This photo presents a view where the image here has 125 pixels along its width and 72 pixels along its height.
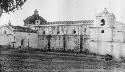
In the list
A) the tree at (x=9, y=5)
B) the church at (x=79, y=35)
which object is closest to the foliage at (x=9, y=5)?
the tree at (x=9, y=5)

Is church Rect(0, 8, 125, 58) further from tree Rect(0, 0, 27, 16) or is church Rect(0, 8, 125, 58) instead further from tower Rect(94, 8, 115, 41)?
tree Rect(0, 0, 27, 16)

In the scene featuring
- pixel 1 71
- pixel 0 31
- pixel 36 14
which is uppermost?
pixel 36 14

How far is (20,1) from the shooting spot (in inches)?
861

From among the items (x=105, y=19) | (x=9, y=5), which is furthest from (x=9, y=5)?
(x=105, y=19)

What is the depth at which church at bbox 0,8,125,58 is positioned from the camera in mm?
49125

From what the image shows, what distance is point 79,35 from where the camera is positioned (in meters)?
56.0

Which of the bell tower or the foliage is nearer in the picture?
the foliage

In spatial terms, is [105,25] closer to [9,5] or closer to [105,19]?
[105,19]

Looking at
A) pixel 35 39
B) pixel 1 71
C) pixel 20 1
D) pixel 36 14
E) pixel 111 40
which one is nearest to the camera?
pixel 1 71

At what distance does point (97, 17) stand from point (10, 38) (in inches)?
865

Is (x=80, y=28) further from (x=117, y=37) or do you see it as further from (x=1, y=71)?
(x=1, y=71)

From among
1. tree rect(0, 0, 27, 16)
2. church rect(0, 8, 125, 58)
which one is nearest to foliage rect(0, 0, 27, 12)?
tree rect(0, 0, 27, 16)

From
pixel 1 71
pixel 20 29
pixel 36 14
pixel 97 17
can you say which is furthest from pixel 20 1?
pixel 36 14

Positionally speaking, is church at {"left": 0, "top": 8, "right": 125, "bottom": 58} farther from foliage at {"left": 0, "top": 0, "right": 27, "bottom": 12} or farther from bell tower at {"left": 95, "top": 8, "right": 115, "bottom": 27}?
foliage at {"left": 0, "top": 0, "right": 27, "bottom": 12}
